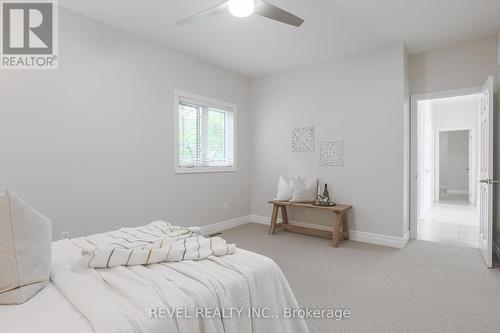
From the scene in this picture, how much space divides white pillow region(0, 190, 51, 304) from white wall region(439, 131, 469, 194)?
431 inches

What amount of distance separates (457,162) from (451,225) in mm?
5581

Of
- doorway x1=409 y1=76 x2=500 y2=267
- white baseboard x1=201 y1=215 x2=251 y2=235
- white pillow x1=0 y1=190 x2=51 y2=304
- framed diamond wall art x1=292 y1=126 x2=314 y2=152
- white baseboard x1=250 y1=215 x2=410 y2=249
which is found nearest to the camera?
white pillow x1=0 y1=190 x2=51 y2=304

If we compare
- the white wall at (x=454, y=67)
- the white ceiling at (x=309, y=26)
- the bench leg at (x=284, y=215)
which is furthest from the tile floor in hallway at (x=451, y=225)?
the white ceiling at (x=309, y=26)

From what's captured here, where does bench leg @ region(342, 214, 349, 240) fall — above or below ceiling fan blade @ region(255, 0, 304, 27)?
below

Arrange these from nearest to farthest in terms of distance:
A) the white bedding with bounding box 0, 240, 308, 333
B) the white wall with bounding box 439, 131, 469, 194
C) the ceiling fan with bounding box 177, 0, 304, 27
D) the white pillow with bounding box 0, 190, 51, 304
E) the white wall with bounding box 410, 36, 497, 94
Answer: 1. the white bedding with bounding box 0, 240, 308, 333
2. the white pillow with bounding box 0, 190, 51, 304
3. the ceiling fan with bounding box 177, 0, 304, 27
4. the white wall with bounding box 410, 36, 497, 94
5. the white wall with bounding box 439, 131, 469, 194

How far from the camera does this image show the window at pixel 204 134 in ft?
12.8

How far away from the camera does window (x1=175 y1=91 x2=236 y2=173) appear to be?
389cm

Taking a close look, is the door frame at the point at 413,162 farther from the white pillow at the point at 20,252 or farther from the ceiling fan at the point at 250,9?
the white pillow at the point at 20,252

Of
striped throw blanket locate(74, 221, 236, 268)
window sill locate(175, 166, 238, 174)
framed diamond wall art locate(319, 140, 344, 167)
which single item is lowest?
striped throw blanket locate(74, 221, 236, 268)

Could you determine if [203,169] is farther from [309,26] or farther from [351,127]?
[309,26]

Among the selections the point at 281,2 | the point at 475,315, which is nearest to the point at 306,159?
the point at 281,2

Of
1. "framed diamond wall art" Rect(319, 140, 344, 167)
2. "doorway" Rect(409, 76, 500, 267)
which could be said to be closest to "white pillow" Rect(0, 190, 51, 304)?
"framed diamond wall art" Rect(319, 140, 344, 167)

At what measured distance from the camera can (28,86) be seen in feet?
8.19

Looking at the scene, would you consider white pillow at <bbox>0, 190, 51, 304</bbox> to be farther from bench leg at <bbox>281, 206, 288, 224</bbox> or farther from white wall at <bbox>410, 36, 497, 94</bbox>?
white wall at <bbox>410, 36, 497, 94</bbox>
